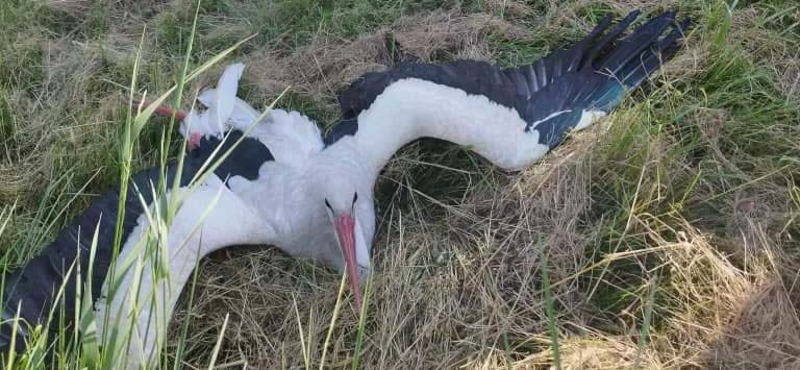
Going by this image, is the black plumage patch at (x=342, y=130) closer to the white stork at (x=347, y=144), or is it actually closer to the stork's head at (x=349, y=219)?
the white stork at (x=347, y=144)

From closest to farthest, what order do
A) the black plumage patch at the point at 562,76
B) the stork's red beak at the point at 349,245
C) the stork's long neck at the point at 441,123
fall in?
the stork's red beak at the point at 349,245
the stork's long neck at the point at 441,123
the black plumage patch at the point at 562,76

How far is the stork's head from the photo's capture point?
8.86ft

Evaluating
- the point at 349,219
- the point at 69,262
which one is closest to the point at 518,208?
the point at 349,219

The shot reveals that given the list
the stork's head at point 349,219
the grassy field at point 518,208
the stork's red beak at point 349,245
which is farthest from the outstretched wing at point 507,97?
the stork's red beak at point 349,245

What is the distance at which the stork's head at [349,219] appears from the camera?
2.70 meters

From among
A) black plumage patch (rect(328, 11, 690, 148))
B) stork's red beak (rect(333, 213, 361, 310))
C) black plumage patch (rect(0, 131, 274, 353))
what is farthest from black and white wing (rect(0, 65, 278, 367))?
black plumage patch (rect(328, 11, 690, 148))

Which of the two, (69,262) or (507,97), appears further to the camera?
(507,97)

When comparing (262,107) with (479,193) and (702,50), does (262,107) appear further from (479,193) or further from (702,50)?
(702,50)

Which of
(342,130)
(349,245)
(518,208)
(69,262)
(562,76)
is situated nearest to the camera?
(69,262)

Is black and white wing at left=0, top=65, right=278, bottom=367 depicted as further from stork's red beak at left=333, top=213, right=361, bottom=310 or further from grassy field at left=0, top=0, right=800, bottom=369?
stork's red beak at left=333, top=213, right=361, bottom=310

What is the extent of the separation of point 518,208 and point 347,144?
0.74 metres

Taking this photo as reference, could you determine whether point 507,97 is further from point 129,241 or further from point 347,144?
point 129,241

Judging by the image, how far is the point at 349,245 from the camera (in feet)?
8.84

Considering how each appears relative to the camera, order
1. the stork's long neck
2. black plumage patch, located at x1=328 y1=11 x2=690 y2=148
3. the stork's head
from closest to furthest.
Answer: the stork's head → the stork's long neck → black plumage patch, located at x1=328 y1=11 x2=690 y2=148
